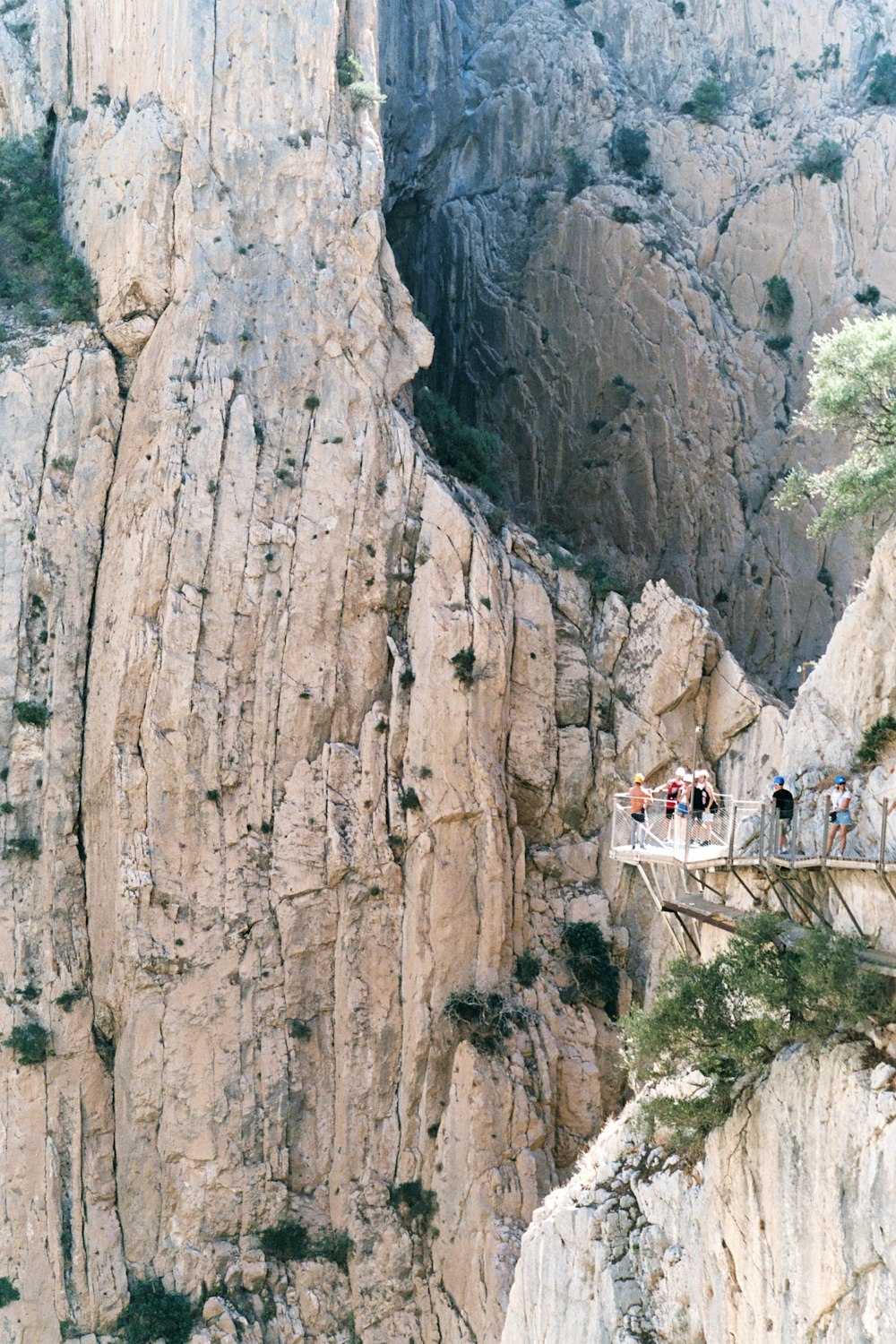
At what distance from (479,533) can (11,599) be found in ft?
33.3

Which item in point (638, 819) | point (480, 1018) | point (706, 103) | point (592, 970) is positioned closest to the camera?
point (638, 819)

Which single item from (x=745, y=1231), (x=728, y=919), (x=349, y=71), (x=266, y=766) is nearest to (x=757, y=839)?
(x=728, y=919)

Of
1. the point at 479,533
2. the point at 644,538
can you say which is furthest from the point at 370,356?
the point at 644,538

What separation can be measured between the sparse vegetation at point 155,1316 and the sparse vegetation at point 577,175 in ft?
96.8

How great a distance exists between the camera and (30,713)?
3325 centimetres

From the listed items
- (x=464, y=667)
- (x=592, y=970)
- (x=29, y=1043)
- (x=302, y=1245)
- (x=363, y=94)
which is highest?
(x=363, y=94)

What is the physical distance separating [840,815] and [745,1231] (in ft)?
15.6

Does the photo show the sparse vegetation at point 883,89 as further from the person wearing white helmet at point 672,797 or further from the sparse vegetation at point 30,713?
the sparse vegetation at point 30,713

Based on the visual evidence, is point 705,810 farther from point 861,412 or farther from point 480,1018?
point 480,1018

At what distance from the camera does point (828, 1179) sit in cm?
1623

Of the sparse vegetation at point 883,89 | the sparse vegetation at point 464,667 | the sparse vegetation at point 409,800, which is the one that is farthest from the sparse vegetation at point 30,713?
the sparse vegetation at point 883,89

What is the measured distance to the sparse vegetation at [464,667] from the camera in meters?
33.9

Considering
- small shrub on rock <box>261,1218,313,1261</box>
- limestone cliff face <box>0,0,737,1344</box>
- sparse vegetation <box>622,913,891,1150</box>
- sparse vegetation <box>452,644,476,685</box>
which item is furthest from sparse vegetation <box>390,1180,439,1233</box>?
sparse vegetation <box>622,913,891,1150</box>

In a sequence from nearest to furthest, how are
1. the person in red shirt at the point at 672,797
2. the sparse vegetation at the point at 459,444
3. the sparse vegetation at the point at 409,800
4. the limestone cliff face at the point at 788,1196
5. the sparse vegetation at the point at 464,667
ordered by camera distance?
the limestone cliff face at the point at 788,1196, the person in red shirt at the point at 672,797, the sparse vegetation at the point at 409,800, the sparse vegetation at the point at 464,667, the sparse vegetation at the point at 459,444
